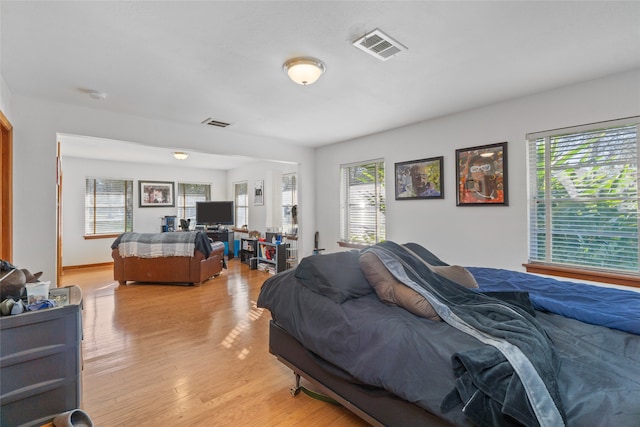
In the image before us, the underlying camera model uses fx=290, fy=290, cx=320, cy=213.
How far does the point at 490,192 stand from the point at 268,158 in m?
3.29

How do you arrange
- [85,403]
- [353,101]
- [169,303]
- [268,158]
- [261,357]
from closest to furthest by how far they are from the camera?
[85,403], [261,357], [353,101], [169,303], [268,158]

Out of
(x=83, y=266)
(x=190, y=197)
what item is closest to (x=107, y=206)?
(x=83, y=266)

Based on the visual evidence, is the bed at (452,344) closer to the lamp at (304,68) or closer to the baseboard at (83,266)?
the lamp at (304,68)

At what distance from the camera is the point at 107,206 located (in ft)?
22.6

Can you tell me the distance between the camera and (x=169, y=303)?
4.00 metres

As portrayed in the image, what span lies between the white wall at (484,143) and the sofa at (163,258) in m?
3.16

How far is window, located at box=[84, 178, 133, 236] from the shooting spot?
6641mm

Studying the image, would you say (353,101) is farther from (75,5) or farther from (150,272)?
(150,272)

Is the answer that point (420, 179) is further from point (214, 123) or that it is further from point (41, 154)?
point (41, 154)

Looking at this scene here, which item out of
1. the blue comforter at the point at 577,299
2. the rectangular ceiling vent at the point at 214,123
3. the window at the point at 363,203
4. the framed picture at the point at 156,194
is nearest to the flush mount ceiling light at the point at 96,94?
the rectangular ceiling vent at the point at 214,123

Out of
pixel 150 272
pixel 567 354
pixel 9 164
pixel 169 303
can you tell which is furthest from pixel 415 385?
pixel 150 272

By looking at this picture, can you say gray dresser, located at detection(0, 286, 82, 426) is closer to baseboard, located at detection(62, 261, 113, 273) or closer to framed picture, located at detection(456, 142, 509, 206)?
framed picture, located at detection(456, 142, 509, 206)

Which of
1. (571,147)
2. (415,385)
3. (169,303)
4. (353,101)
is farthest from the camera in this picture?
(169,303)

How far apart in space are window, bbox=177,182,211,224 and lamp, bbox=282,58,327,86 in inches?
258
